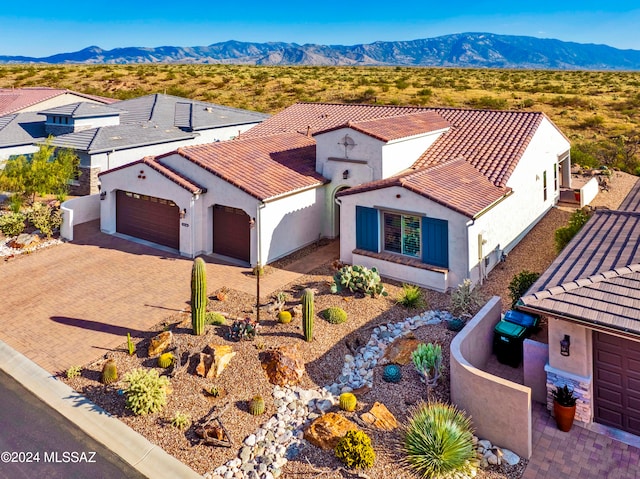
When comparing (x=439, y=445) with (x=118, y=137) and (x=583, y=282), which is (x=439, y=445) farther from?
(x=118, y=137)

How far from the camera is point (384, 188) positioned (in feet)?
64.4

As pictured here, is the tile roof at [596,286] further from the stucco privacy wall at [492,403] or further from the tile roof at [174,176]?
the tile roof at [174,176]

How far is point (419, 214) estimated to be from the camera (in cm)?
1895

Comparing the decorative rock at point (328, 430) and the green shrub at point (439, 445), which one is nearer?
the green shrub at point (439, 445)

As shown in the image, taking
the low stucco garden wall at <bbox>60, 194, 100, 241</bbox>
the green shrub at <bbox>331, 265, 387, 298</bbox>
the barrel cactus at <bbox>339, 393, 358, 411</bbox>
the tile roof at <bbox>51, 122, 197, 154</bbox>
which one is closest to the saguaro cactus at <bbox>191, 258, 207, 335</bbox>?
the green shrub at <bbox>331, 265, 387, 298</bbox>

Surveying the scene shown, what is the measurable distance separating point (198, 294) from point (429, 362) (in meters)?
7.02

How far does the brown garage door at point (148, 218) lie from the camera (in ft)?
78.1

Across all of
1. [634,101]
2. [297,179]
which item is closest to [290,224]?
[297,179]

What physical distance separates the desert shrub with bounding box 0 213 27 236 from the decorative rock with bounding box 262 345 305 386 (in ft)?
61.7

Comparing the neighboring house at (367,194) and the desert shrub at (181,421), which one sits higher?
the neighboring house at (367,194)

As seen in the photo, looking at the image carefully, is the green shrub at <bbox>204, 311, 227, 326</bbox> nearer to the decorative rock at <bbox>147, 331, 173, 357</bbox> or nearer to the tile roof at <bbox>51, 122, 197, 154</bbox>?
the decorative rock at <bbox>147, 331, 173, 357</bbox>

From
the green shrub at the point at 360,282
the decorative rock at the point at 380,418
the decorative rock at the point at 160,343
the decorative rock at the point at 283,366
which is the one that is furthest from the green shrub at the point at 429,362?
the decorative rock at the point at 160,343

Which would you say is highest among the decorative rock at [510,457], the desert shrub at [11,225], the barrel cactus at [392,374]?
the desert shrub at [11,225]

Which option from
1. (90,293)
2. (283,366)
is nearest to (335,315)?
(283,366)
